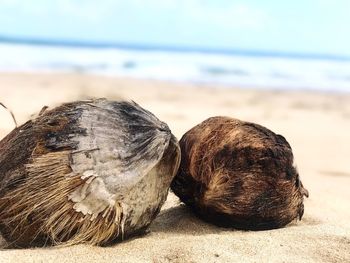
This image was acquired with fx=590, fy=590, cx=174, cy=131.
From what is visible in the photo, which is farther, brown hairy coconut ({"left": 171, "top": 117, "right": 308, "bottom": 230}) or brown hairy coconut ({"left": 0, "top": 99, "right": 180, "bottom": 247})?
brown hairy coconut ({"left": 171, "top": 117, "right": 308, "bottom": 230})

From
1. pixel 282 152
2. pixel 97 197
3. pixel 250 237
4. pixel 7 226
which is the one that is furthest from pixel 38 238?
pixel 282 152

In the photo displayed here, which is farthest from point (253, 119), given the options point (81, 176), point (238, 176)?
point (81, 176)

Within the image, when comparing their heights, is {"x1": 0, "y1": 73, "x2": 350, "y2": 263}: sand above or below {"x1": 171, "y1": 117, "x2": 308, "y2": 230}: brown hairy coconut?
below

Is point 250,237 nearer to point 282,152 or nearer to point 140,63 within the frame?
point 282,152

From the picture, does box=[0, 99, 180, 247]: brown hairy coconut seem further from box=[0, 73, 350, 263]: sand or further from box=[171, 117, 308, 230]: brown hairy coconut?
box=[171, 117, 308, 230]: brown hairy coconut

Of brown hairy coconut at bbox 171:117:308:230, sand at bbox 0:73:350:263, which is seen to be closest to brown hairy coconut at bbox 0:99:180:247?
sand at bbox 0:73:350:263

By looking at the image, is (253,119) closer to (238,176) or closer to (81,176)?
(238,176)
